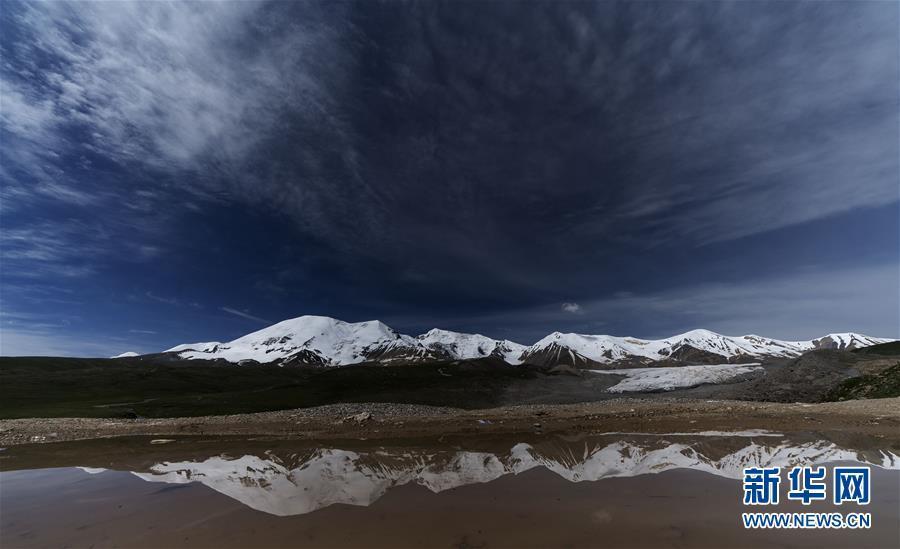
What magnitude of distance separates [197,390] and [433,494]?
419 ft

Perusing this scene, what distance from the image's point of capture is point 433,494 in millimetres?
10172

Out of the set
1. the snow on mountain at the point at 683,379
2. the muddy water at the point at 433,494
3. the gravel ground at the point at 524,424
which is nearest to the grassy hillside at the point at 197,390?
the gravel ground at the point at 524,424

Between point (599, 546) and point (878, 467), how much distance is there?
11.3m

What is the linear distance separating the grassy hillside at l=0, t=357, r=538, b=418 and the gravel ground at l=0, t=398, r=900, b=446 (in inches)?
644

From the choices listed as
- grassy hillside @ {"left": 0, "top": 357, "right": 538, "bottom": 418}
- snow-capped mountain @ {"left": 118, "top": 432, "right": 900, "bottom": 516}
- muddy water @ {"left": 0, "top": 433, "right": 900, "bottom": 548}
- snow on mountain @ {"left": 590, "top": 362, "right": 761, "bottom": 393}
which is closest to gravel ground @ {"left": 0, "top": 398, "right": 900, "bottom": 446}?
muddy water @ {"left": 0, "top": 433, "right": 900, "bottom": 548}

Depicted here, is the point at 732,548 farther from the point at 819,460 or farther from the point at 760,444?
the point at 760,444

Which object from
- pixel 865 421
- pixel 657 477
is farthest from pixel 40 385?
pixel 865 421

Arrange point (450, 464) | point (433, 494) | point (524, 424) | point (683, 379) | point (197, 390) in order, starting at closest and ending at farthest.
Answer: point (433, 494), point (450, 464), point (524, 424), point (683, 379), point (197, 390)

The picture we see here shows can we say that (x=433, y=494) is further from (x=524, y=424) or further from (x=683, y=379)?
(x=683, y=379)

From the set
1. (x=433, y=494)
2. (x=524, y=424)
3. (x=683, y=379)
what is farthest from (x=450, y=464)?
(x=683, y=379)

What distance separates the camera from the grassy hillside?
5041 centimetres

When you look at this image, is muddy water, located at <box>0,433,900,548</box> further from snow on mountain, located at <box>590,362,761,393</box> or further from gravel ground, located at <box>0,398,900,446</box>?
snow on mountain, located at <box>590,362,761,393</box>

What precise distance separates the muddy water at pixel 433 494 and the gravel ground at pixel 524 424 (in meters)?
3.07

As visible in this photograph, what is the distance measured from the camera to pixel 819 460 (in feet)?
41.5
